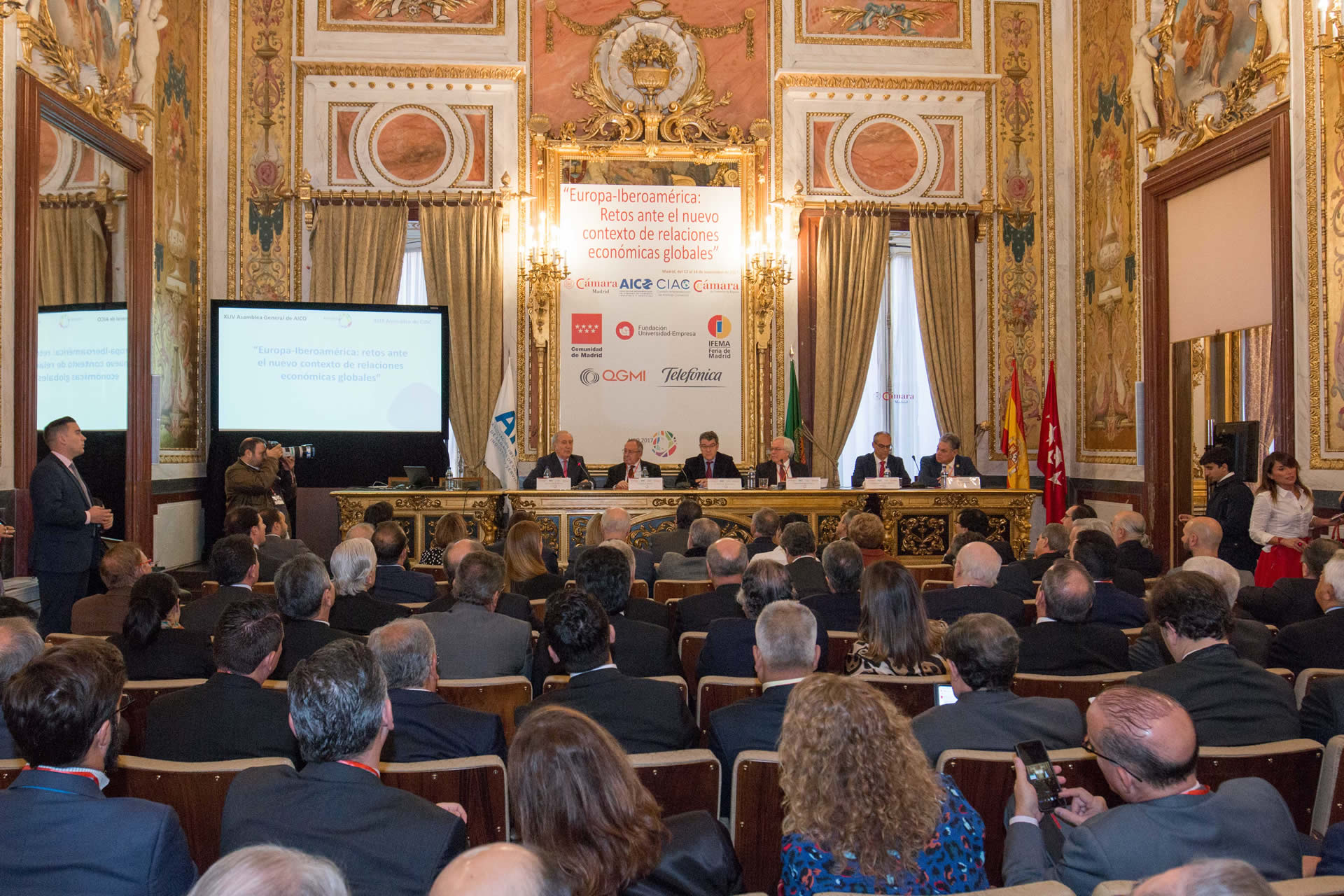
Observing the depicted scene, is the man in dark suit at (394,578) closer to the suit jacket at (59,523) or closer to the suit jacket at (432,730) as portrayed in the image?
the suit jacket at (59,523)

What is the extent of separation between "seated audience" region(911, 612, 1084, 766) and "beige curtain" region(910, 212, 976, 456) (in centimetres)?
835

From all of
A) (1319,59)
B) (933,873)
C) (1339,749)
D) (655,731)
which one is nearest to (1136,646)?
(1339,749)

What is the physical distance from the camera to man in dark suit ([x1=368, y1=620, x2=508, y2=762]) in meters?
2.73

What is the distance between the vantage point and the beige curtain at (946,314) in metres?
10.8

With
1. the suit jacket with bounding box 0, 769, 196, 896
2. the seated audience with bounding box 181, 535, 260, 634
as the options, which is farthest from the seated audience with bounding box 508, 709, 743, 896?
the seated audience with bounding box 181, 535, 260, 634

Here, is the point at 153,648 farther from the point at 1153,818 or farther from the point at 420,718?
the point at 1153,818

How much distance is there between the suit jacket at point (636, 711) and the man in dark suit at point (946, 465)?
22.7 feet

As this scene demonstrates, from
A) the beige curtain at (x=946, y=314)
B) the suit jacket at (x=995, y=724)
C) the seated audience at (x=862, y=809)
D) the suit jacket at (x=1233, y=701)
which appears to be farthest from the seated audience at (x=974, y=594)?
the beige curtain at (x=946, y=314)

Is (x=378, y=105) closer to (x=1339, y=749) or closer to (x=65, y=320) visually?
(x=65, y=320)

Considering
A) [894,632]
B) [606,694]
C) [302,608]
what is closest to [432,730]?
[606,694]

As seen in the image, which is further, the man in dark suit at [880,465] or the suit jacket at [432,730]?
the man in dark suit at [880,465]

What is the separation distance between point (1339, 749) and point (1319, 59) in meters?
6.48

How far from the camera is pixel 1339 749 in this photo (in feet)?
7.46

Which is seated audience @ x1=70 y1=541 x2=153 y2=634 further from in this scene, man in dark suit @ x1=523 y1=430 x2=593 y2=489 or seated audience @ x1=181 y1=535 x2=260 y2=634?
man in dark suit @ x1=523 y1=430 x2=593 y2=489
